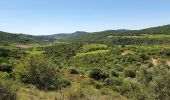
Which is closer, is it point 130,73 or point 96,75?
point 96,75

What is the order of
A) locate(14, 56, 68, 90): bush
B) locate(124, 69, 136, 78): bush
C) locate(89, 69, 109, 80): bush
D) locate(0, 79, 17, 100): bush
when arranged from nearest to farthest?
locate(0, 79, 17, 100): bush
locate(14, 56, 68, 90): bush
locate(89, 69, 109, 80): bush
locate(124, 69, 136, 78): bush

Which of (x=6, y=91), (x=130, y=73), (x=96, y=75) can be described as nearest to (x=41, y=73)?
(x=6, y=91)

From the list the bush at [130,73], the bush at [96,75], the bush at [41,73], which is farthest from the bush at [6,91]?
the bush at [130,73]

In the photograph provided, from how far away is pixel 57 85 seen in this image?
20766 millimetres

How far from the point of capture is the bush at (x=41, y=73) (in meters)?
20.5

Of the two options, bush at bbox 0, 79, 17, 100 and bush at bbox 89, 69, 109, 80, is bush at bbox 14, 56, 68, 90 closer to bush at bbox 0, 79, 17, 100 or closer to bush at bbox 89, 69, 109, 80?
bush at bbox 0, 79, 17, 100

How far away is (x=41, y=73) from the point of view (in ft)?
68.1

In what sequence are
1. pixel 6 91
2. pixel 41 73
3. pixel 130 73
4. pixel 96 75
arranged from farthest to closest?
pixel 130 73, pixel 96 75, pixel 41 73, pixel 6 91

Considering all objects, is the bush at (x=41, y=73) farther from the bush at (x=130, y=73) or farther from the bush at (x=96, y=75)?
the bush at (x=130, y=73)

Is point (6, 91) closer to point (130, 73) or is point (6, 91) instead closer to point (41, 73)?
point (41, 73)

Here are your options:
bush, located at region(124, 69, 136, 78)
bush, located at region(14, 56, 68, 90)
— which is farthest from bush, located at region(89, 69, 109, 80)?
bush, located at region(14, 56, 68, 90)

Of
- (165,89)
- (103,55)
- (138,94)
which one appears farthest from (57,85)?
(103,55)

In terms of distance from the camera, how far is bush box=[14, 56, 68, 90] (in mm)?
20539

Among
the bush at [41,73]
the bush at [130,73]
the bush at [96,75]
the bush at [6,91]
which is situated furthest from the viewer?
the bush at [130,73]
